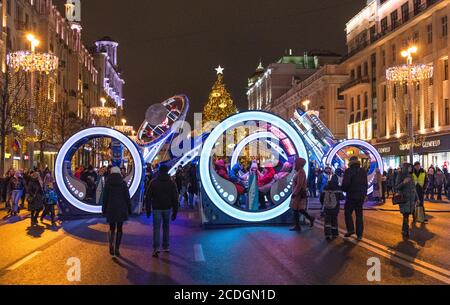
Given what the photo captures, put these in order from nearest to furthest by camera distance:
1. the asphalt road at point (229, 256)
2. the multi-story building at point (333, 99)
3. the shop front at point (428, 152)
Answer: the asphalt road at point (229, 256) → the shop front at point (428, 152) → the multi-story building at point (333, 99)

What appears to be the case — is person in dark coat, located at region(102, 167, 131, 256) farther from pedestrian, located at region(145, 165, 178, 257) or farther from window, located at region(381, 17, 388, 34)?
window, located at region(381, 17, 388, 34)

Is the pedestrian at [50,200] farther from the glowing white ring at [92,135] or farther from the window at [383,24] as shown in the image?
the window at [383,24]

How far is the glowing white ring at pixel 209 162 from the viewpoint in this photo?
50.5ft

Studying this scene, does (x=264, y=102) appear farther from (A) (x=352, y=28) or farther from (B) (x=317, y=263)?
(B) (x=317, y=263)

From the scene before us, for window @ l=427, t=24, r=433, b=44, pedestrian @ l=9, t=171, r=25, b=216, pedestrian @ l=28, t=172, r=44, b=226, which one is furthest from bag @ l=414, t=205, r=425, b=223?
window @ l=427, t=24, r=433, b=44

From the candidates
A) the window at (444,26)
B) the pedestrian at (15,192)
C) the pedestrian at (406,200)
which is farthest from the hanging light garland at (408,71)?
the pedestrian at (15,192)

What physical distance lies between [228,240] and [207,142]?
140 inches

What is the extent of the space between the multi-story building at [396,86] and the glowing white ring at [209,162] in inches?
916

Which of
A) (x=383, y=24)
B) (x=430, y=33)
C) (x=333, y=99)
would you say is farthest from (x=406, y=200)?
(x=333, y=99)

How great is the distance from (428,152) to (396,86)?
949 centimetres

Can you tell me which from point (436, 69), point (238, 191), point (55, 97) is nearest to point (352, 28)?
point (436, 69)

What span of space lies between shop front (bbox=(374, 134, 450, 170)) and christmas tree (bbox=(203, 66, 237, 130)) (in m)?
13.9

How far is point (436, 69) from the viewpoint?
4147 centimetres

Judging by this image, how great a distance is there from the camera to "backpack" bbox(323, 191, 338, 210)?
12992 millimetres
